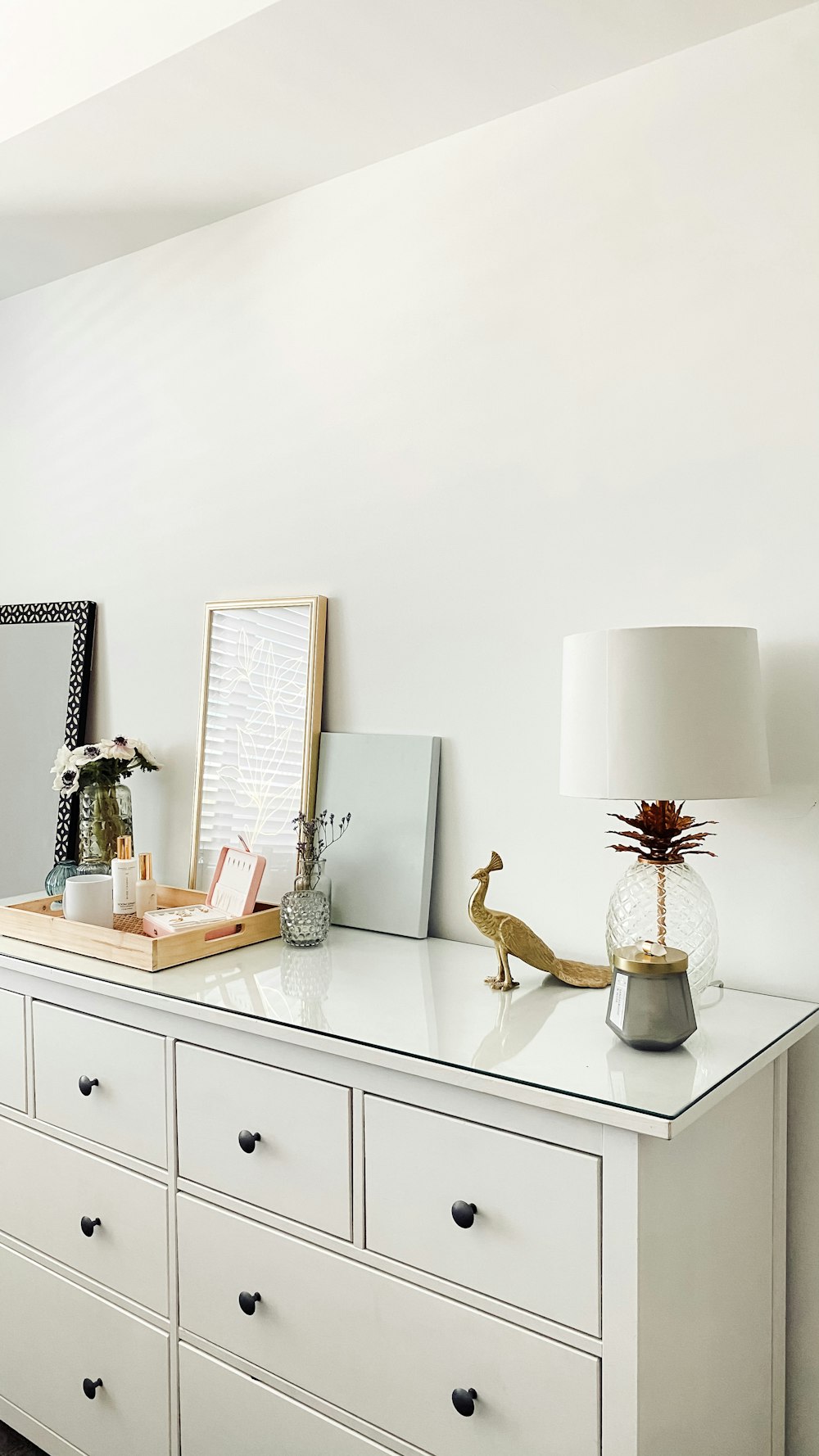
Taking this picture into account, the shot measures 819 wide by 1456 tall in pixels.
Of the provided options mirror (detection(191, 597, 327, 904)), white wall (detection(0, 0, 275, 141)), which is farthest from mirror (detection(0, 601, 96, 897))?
white wall (detection(0, 0, 275, 141))

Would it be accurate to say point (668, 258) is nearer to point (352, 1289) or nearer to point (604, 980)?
point (604, 980)

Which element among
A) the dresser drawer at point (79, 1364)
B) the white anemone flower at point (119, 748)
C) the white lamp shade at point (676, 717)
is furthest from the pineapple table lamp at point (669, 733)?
the white anemone flower at point (119, 748)

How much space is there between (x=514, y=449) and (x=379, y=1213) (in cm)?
127

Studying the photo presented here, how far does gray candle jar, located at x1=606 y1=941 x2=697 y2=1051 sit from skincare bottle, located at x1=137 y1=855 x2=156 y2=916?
109 centimetres

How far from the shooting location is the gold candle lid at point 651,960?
132cm

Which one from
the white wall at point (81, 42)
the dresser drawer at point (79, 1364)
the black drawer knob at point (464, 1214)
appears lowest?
the dresser drawer at point (79, 1364)

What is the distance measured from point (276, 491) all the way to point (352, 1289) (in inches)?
60.5

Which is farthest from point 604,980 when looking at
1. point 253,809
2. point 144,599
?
point 144,599

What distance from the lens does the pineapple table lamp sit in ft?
4.64

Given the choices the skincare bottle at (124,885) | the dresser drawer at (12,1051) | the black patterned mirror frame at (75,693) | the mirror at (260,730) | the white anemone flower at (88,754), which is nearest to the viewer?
the dresser drawer at (12,1051)

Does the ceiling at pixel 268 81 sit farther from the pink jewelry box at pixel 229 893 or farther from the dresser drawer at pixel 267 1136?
the dresser drawer at pixel 267 1136

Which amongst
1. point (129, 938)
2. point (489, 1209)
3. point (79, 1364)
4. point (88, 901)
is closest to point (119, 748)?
point (88, 901)

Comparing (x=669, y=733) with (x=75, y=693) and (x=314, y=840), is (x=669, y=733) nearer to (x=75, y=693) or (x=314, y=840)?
(x=314, y=840)

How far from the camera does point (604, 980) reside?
1.64m
